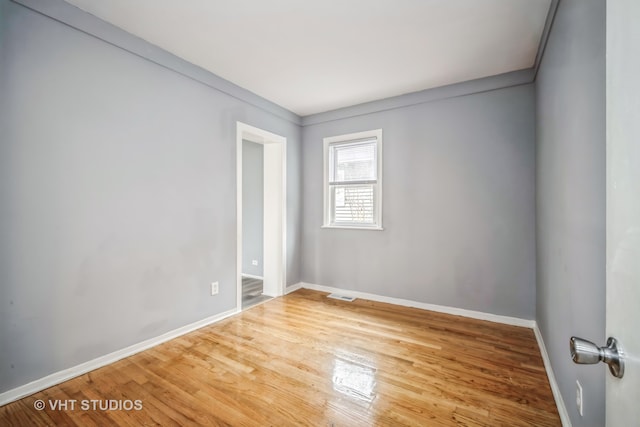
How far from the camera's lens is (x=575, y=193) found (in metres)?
1.43

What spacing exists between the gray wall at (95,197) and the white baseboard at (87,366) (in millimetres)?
44

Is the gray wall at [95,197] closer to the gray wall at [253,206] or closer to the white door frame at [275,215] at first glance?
the white door frame at [275,215]

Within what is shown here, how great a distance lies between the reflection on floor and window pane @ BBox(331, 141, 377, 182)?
1.95m

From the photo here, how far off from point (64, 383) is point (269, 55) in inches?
118

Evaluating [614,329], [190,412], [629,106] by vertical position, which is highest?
[629,106]

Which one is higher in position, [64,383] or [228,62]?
[228,62]

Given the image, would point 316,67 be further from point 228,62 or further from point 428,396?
point 428,396

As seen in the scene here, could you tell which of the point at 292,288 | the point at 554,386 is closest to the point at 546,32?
the point at 554,386

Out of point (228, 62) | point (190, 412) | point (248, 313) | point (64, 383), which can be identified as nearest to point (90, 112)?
point (228, 62)

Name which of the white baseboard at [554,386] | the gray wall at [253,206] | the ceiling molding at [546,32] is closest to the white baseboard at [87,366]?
the gray wall at [253,206]

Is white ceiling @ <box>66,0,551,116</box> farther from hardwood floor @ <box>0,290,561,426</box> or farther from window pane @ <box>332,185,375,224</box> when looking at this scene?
hardwood floor @ <box>0,290,561,426</box>

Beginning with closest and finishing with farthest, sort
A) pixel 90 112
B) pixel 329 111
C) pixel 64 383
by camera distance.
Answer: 1. pixel 64 383
2. pixel 90 112
3. pixel 329 111

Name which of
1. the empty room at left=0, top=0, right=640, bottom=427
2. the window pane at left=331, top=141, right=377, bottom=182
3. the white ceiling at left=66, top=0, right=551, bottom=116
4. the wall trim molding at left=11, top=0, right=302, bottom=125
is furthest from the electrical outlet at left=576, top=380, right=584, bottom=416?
the wall trim molding at left=11, top=0, right=302, bottom=125

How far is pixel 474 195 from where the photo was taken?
314 centimetres
